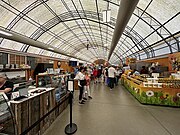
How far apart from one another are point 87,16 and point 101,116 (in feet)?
37.9

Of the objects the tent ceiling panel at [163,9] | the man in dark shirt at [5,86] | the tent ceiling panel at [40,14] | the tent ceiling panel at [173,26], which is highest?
the tent ceiling panel at [40,14]

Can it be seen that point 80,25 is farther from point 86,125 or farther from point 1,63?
point 86,125

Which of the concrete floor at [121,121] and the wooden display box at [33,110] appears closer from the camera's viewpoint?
the wooden display box at [33,110]

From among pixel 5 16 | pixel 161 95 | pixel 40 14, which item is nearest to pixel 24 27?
pixel 40 14

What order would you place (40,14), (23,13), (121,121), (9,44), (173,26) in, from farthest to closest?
(9,44) < (40,14) < (23,13) < (173,26) < (121,121)

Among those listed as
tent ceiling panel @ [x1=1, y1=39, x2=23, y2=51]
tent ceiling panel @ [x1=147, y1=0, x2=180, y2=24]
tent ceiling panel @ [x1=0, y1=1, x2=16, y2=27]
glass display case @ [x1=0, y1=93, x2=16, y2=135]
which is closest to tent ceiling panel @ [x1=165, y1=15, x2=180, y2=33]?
tent ceiling panel @ [x1=147, y1=0, x2=180, y2=24]

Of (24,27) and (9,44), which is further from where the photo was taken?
(24,27)

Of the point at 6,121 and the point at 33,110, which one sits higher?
the point at 6,121

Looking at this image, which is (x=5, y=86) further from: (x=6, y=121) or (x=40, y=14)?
(x=40, y=14)

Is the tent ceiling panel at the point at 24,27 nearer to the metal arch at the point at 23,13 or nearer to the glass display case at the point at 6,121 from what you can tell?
the metal arch at the point at 23,13

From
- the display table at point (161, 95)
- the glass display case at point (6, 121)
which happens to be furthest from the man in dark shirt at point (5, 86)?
the display table at point (161, 95)

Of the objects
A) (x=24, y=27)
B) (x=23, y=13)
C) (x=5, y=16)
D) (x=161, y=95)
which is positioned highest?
Result: (x=23, y=13)

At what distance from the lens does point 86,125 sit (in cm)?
408

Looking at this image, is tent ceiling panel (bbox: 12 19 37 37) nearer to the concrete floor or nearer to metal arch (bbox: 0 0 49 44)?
metal arch (bbox: 0 0 49 44)
